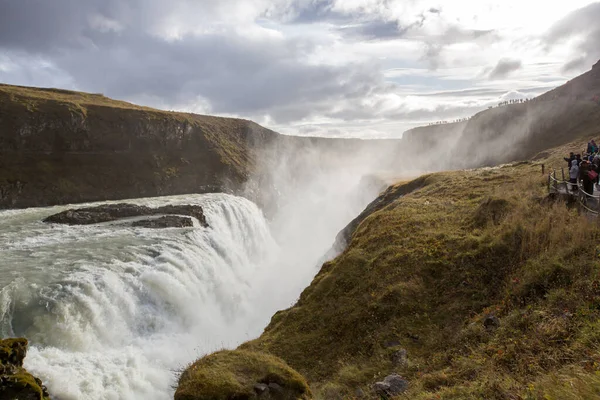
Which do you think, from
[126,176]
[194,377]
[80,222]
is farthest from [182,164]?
[194,377]

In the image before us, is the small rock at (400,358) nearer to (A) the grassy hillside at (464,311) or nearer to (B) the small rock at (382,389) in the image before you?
(A) the grassy hillside at (464,311)

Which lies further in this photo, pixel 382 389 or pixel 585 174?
pixel 585 174

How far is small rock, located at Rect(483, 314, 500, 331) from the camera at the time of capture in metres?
10.4

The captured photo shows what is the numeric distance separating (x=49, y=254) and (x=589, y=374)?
2940 cm

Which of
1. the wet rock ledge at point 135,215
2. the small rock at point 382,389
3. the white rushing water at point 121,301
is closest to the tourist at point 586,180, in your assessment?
the small rock at point 382,389

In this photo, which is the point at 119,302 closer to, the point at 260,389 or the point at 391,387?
the point at 260,389

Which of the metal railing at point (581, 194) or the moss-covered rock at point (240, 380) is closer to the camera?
the moss-covered rock at point (240, 380)

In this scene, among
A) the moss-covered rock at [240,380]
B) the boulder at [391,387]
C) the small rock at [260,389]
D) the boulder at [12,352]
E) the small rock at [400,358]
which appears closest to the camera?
the boulder at [391,387]

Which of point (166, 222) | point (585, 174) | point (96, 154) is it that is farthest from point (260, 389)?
point (96, 154)

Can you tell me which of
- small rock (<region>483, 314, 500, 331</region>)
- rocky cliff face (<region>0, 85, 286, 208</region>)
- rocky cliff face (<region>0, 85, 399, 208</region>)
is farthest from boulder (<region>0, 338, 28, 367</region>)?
rocky cliff face (<region>0, 85, 286, 208</region>)

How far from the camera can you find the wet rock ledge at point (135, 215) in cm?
3841

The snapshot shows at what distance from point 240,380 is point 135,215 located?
38.0 m

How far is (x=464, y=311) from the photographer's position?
1250 cm

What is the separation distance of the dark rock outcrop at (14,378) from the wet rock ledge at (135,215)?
89.4ft
